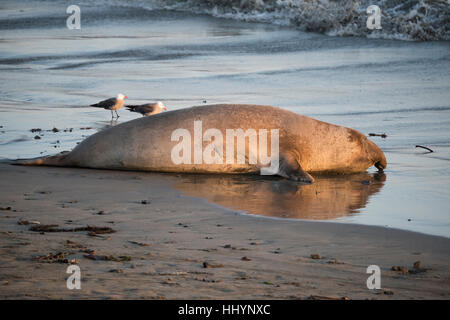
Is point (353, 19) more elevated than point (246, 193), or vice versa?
point (353, 19)

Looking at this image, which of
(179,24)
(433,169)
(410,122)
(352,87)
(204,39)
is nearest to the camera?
(433,169)

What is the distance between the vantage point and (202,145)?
7254 millimetres

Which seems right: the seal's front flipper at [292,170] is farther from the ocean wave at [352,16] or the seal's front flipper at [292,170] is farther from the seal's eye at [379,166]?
the ocean wave at [352,16]

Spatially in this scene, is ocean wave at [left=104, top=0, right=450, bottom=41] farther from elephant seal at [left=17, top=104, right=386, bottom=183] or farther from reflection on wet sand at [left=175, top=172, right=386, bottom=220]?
reflection on wet sand at [left=175, top=172, right=386, bottom=220]

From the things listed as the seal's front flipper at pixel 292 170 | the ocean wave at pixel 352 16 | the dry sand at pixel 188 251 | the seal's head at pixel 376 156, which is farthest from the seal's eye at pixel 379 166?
the ocean wave at pixel 352 16

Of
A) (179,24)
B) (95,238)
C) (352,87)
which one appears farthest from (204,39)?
(95,238)

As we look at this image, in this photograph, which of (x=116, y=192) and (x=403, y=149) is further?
(x=403, y=149)

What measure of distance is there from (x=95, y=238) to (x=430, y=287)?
203 centimetres

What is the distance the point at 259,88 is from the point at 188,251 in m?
8.89

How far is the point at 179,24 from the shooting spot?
2520 cm

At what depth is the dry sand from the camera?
3529 mm

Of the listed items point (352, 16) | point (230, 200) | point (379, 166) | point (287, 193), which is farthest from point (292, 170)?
point (352, 16)

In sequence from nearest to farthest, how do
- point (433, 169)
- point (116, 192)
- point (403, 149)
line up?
point (116, 192) → point (433, 169) → point (403, 149)
